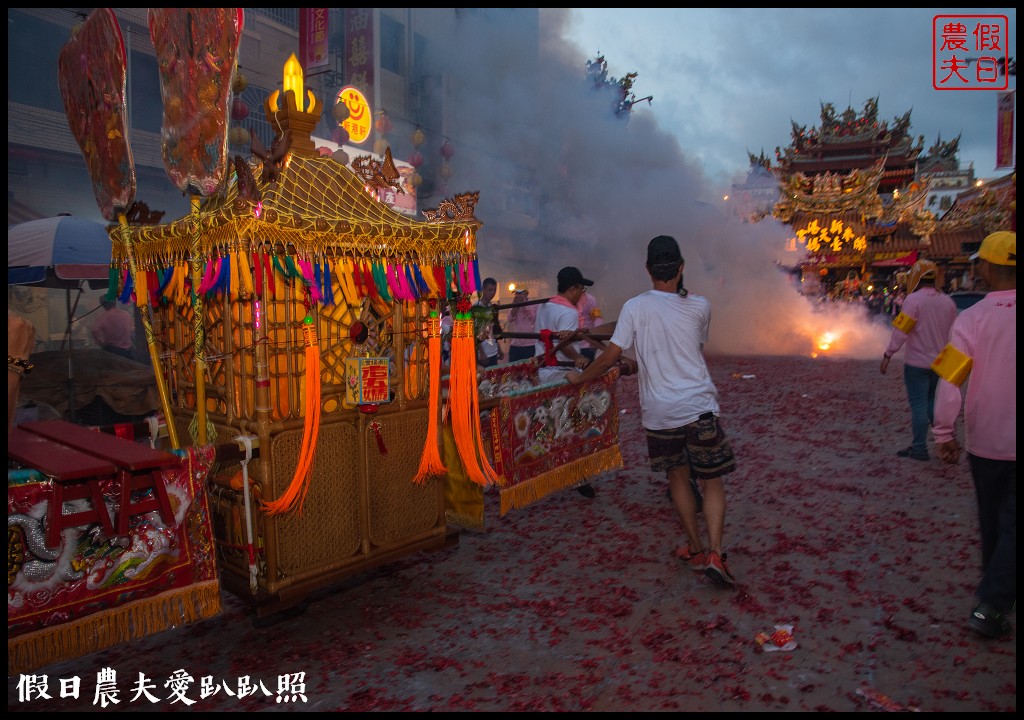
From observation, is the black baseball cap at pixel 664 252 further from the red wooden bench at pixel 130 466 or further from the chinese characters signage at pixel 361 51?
the chinese characters signage at pixel 361 51

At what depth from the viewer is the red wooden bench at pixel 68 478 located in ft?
8.54

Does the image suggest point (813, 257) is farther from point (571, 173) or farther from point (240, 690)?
point (240, 690)

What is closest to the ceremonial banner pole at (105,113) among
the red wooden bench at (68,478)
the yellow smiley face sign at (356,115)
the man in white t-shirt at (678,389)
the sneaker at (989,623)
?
the red wooden bench at (68,478)

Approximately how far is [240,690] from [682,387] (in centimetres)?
276

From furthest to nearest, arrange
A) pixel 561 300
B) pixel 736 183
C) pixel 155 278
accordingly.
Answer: pixel 736 183 → pixel 561 300 → pixel 155 278

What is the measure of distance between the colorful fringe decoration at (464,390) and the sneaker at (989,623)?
8.82 ft

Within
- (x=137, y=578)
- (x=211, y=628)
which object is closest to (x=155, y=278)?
(x=137, y=578)

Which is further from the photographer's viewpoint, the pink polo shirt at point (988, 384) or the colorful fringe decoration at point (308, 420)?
the colorful fringe decoration at point (308, 420)

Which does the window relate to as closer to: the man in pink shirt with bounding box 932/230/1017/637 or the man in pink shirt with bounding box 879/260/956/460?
the man in pink shirt with bounding box 879/260/956/460

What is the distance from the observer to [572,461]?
5.54 m

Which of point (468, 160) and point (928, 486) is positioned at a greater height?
point (468, 160)

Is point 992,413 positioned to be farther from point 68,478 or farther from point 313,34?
point 313,34

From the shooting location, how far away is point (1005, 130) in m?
23.6

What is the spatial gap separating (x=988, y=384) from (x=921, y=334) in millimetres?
3768
